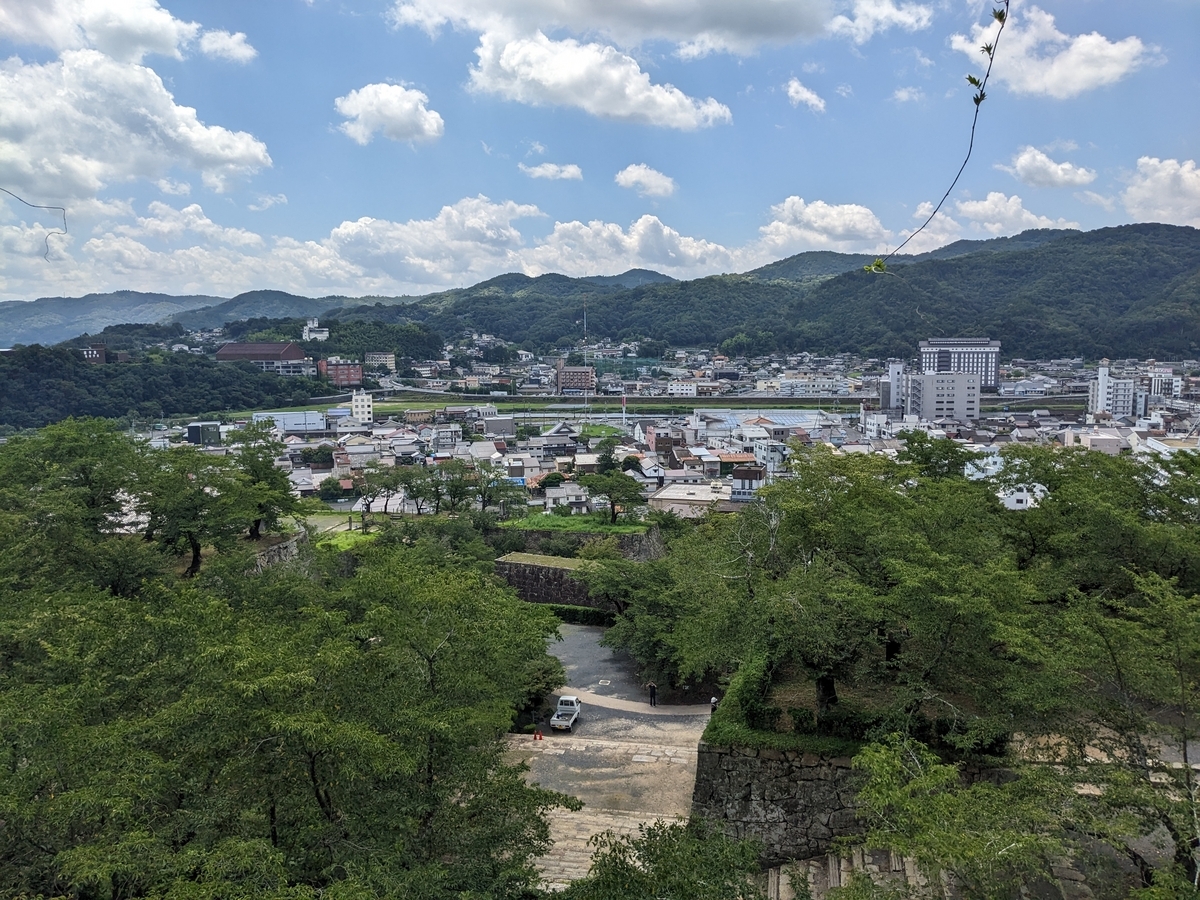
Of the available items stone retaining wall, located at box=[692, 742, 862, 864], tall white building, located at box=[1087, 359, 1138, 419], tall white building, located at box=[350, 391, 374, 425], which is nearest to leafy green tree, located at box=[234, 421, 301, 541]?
stone retaining wall, located at box=[692, 742, 862, 864]

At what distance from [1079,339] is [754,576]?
90.6 metres

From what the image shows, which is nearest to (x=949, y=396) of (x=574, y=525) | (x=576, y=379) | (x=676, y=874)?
(x=576, y=379)

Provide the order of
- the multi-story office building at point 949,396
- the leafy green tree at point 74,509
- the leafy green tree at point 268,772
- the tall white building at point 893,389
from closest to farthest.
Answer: the leafy green tree at point 268,772 → the leafy green tree at point 74,509 → the multi-story office building at point 949,396 → the tall white building at point 893,389

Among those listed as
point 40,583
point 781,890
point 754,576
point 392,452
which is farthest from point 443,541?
point 392,452

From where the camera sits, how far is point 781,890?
7.65 m

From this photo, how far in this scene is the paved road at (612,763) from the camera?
8969 mm

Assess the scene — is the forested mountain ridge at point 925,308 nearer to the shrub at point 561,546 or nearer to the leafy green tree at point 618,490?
the leafy green tree at point 618,490

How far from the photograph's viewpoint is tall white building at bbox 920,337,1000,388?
7631 centimetres

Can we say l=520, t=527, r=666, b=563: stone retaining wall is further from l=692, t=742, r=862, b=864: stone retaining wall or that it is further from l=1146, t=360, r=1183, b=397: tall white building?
l=1146, t=360, r=1183, b=397: tall white building

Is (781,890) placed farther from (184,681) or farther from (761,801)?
(184,681)

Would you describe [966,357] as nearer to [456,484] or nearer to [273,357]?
[456,484]

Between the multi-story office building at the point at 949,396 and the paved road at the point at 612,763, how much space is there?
51940mm

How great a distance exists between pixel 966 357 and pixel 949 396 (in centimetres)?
2073

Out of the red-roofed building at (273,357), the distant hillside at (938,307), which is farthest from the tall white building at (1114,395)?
the red-roofed building at (273,357)
